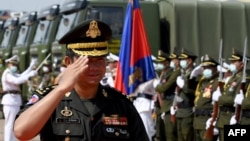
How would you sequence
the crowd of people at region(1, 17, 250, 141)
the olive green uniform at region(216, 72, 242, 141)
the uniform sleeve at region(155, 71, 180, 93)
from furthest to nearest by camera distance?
the uniform sleeve at region(155, 71, 180, 93) < the olive green uniform at region(216, 72, 242, 141) < the crowd of people at region(1, 17, 250, 141)

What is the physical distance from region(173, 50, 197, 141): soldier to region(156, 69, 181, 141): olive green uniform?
0.70ft

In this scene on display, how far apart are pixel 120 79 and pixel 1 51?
1202cm

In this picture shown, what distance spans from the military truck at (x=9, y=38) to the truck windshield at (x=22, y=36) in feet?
1.26

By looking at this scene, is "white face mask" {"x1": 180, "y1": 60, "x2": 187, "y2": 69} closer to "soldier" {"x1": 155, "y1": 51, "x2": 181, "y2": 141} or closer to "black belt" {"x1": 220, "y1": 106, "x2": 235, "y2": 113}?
"soldier" {"x1": 155, "y1": 51, "x2": 181, "y2": 141}

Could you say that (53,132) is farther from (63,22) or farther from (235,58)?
(63,22)

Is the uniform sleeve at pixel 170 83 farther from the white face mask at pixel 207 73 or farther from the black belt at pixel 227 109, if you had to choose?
the black belt at pixel 227 109

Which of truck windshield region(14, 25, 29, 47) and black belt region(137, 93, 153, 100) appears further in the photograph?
truck windshield region(14, 25, 29, 47)

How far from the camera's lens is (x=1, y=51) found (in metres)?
21.5

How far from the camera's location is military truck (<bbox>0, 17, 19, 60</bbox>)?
20891 mm

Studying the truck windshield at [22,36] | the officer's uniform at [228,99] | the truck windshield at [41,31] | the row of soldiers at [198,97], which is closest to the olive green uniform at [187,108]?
the row of soldiers at [198,97]

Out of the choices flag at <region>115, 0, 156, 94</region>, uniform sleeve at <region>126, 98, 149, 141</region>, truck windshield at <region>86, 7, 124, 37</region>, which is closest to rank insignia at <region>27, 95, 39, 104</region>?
uniform sleeve at <region>126, 98, 149, 141</region>

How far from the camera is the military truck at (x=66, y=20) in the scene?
49.7 ft

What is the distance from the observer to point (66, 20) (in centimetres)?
1617

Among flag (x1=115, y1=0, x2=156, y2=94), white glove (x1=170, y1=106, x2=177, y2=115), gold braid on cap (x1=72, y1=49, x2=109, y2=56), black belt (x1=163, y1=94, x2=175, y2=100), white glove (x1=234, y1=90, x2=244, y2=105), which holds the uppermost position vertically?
gold braid on cap (x1=72, y1=49, x2=109, y2=56)
